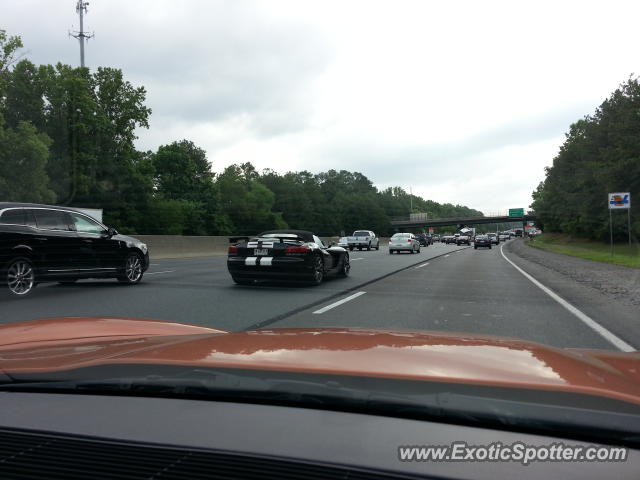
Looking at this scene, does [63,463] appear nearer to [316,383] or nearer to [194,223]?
[316,383]

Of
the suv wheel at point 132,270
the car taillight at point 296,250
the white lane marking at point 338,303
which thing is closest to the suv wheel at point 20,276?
the suv wheel at point 132,270

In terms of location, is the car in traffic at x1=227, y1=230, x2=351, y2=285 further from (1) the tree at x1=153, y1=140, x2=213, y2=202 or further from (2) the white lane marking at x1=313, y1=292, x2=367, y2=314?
(1) the tree at x1=153, y1=140, x2=213, y2=202

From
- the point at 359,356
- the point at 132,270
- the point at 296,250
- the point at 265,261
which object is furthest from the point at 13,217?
the point at 359,356

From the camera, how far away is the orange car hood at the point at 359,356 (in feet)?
6.22

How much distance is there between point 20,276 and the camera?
9.89 m

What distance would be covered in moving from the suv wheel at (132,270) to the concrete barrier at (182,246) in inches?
526

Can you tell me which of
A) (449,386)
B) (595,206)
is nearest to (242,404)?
(449,386)

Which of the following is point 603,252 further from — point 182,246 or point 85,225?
point 85,225

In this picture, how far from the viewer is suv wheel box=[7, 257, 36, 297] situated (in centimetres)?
973

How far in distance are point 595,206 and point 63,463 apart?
58.0 metres

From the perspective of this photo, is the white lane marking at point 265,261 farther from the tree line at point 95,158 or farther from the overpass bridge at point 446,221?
the overpass bridge at point 446,221

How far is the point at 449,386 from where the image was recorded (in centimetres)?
176

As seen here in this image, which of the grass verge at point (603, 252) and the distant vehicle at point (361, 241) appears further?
the distant vehicle at point (361, 241)

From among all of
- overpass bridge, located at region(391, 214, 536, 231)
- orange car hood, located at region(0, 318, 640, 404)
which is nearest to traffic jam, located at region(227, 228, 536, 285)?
orange car hood, located at region(0, 318, 640, 404)
